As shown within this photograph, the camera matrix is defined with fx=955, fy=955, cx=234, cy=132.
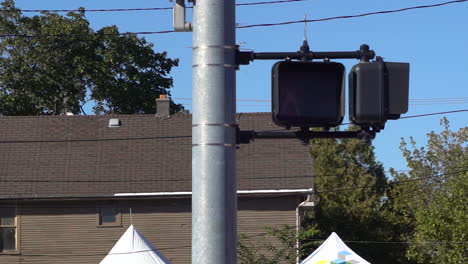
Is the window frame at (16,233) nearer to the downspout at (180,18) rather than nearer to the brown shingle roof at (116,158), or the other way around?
the brown shingle roof at (116,158)

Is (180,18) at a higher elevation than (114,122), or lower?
lower

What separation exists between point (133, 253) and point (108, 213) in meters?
8.11

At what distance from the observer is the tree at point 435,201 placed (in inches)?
1451

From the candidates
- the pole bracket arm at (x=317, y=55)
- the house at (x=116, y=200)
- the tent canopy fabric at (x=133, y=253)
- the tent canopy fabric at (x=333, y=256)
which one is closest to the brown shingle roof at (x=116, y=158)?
the house at (x=116, y=200)

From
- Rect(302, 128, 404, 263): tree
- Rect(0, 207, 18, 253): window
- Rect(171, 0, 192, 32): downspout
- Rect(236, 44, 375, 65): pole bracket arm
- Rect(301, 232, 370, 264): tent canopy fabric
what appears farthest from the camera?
Rect(302, 128, 404, 263): tree

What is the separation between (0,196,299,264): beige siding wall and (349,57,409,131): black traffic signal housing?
2486 cm

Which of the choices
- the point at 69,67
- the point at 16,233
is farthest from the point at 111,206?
the point at 69,67

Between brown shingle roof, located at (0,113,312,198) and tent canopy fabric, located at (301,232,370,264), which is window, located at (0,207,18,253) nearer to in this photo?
brown shingle roof, located at (0,113,312,198)

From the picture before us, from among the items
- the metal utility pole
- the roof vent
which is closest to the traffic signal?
the metal utility pole

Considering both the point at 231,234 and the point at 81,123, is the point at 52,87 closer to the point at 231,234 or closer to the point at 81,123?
the point at 81,123

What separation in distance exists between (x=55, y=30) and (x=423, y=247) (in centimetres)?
1999

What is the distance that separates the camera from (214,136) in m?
5.37

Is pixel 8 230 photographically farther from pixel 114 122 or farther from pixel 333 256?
pixel 333 256

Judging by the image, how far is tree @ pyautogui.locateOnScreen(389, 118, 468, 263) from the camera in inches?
1451
